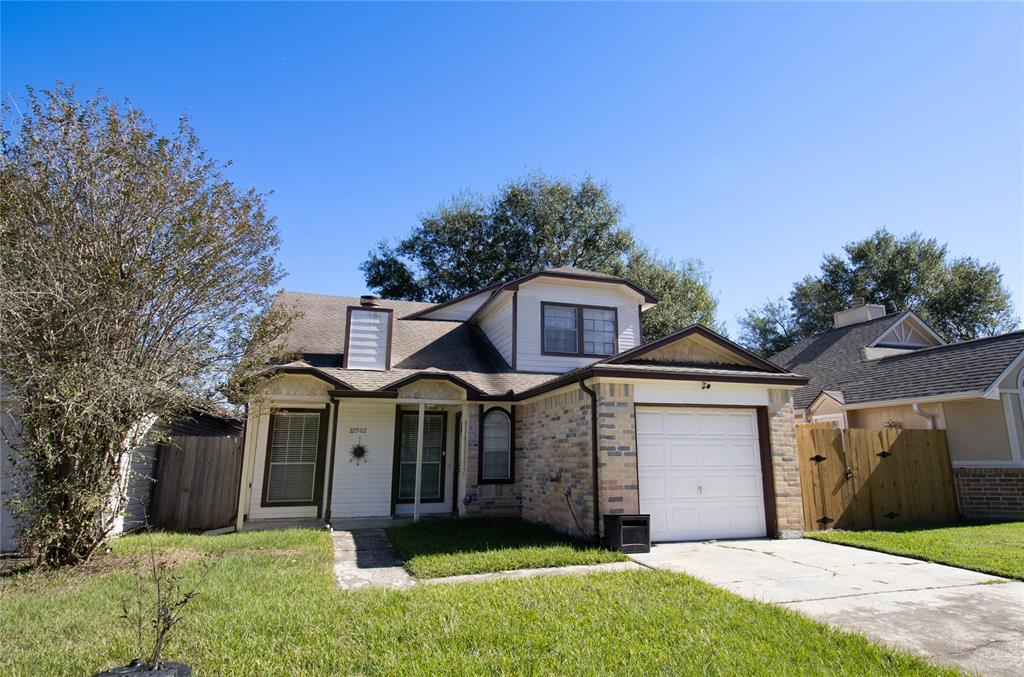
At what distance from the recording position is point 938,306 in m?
31.2

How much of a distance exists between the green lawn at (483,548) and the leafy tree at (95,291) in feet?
13.3

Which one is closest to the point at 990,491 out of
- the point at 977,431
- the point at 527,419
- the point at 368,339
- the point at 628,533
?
the point at 977,431

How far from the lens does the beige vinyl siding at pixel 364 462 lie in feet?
37.5

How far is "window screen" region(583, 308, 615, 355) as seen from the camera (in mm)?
13422

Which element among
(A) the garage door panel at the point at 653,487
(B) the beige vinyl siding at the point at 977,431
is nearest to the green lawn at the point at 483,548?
(A) the garage door panel at the point at 653,487

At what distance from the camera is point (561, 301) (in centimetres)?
1336

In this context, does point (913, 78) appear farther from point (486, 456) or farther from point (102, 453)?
point (102, 453)

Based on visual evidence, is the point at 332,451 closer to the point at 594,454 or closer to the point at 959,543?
the point at 594,454

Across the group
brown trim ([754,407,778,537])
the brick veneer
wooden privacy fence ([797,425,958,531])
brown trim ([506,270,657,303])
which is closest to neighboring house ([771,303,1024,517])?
the brick veneer

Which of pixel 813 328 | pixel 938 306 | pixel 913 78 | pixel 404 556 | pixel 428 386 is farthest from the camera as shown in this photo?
pixel 813 328

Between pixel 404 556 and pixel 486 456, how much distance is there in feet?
14.5

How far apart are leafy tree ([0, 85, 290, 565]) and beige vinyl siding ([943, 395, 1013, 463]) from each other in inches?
618

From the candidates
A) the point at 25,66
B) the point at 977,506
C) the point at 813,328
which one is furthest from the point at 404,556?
the point at 813,328

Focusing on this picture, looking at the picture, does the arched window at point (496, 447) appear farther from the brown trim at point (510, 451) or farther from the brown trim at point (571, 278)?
the brown trim at point (571, 278)
